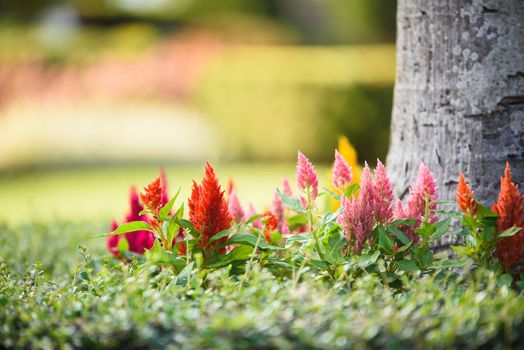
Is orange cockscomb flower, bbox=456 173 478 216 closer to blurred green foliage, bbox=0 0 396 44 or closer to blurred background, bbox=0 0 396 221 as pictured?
blurred background, bbox=0 0 396 221

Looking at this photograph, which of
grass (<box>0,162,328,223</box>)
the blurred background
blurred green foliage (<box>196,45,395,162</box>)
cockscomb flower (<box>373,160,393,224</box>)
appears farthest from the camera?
blurred green foliage (<box>196,45,395,162</box>)

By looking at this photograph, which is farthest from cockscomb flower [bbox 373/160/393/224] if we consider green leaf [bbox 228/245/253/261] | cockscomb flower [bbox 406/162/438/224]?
green leaf [bbox 228/245/253/261]

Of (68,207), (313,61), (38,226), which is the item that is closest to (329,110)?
(313,61)

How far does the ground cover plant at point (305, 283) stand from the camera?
2.25 m

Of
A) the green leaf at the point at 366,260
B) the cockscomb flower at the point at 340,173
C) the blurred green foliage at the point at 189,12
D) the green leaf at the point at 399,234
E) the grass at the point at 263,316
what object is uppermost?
the blurred green foliage at the point at 189,12

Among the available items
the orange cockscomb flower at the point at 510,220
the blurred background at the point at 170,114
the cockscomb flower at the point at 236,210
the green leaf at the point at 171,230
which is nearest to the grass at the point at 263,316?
the orange cockscomb flower at the point at 510,220

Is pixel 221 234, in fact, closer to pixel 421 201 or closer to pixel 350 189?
pixel 350 189

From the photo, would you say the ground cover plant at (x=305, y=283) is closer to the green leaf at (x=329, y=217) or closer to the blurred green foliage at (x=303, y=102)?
the green leaf at (x=329, y=217)

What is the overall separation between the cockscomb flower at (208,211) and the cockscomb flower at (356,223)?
0.44 metres

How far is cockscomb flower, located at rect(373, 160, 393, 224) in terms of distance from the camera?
9.71ft

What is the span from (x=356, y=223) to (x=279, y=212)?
70 cm

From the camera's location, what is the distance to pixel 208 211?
9.85 ft

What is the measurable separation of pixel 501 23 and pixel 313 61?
26.2 ft

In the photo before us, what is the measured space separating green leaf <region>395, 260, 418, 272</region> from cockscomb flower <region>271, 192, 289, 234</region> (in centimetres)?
80
